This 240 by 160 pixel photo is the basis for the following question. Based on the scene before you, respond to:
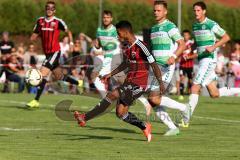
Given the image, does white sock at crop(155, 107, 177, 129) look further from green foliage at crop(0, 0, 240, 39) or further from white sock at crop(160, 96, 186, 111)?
green foliage at crop(0, 0, 240, 39)

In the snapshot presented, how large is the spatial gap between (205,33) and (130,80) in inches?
151

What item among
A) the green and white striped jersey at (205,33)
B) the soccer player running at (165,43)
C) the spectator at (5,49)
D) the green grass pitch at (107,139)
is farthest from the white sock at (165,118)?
the spectator at (5,49)

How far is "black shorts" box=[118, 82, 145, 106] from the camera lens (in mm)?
13672

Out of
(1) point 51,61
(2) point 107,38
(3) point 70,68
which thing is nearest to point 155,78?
(2) point 107,38

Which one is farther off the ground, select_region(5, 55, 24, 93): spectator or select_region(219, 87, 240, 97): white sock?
select_region(219, 87, 240, 97): white sock

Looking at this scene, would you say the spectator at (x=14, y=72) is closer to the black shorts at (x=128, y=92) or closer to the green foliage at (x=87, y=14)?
the black shorts at (x=128, y=92)

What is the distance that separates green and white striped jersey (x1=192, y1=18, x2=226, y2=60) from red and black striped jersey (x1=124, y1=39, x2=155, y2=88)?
3.25 m

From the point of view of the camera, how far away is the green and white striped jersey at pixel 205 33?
56.7 ft

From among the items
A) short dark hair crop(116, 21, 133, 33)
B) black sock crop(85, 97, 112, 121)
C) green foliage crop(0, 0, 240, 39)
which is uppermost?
short dark hair crop(116, 21, 133, 33)

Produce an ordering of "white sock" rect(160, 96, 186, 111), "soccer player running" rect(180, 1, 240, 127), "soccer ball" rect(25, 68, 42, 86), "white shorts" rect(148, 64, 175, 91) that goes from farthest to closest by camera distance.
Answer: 1. "soccer ball" rect(25, 68, 42, 86)
2. "soccer player running" rect(180, 1, 240, 127)
3. "white sock" rect(160, 96, 186, 111)
4. "white shorts" rect(148, 64, 175, 91)

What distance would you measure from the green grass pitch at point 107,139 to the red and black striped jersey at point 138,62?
0.98 m

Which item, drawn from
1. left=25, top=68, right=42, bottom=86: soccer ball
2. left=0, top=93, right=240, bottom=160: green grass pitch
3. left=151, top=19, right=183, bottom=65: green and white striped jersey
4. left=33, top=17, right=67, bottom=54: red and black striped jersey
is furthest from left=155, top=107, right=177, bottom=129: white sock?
left=33, top=17, right=67, bottom=54: red and black striped jersey

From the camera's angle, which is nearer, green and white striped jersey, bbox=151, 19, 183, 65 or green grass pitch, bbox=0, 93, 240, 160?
green grass pitch, bbox=0, 93, 240, 160

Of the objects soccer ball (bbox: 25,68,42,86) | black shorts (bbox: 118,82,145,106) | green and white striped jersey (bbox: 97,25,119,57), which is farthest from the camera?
green and white striped jersey (bbox: 97,25,119,57)
